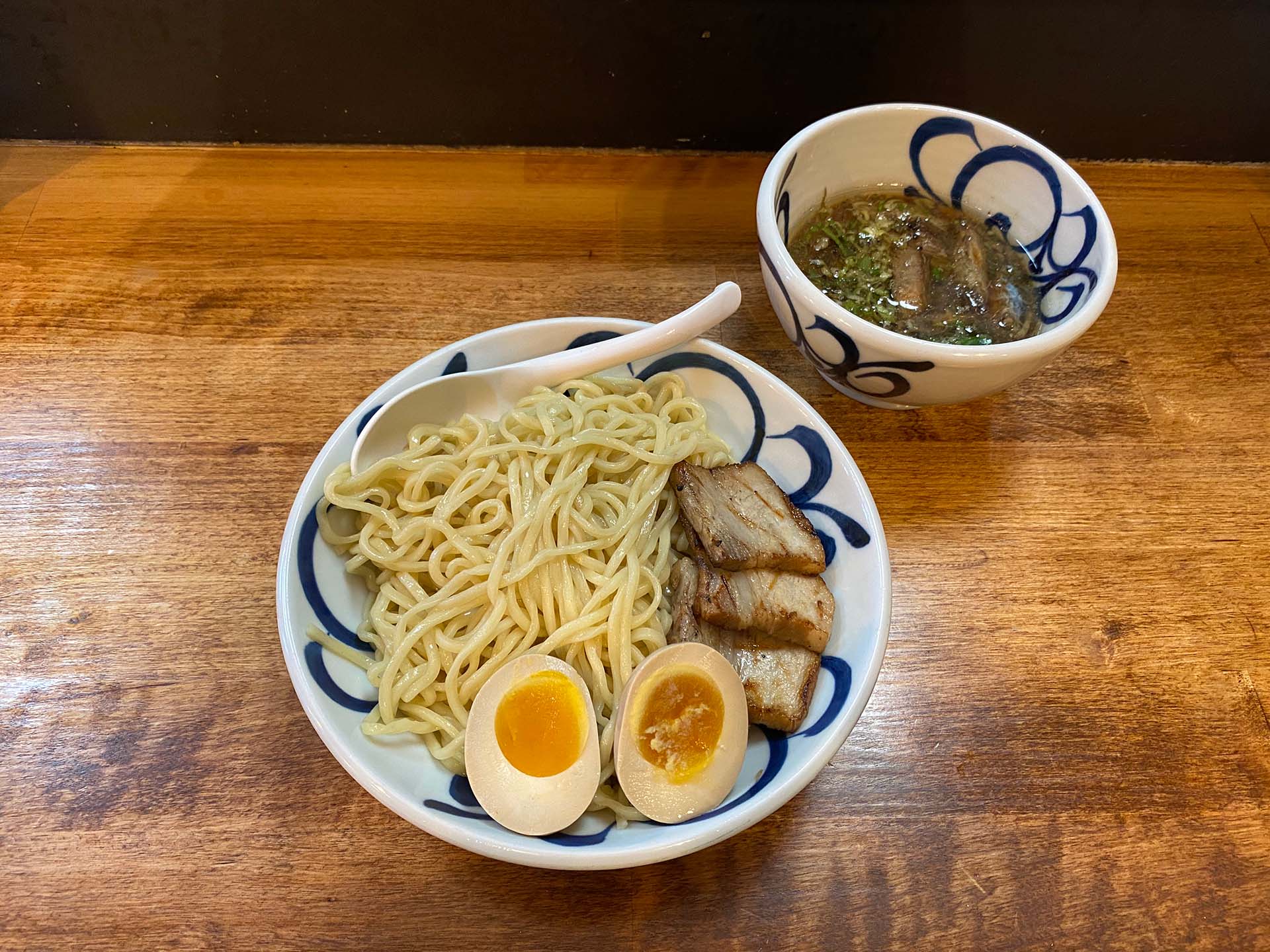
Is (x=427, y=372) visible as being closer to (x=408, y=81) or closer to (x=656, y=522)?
(x=656, y=522)

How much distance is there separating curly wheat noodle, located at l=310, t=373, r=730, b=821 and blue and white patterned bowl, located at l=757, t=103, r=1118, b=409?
34cm

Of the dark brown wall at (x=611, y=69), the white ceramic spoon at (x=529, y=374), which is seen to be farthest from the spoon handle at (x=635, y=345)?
the dark brown wall at (x=611, y=69)

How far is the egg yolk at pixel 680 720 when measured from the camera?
48.6 inches

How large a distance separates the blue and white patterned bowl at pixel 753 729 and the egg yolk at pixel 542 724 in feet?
0.33

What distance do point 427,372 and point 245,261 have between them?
2.73ft

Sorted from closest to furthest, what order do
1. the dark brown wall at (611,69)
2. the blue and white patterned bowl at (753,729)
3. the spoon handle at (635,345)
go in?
the blue and white patterned bowl at (753,729)
the spoon handle at (635,345)
the dark brown wall at (611,69)

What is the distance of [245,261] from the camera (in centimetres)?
204

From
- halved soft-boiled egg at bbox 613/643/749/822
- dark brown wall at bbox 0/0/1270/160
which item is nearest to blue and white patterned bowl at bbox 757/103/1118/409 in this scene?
dark brown wall at bbox 0/0/1270/160

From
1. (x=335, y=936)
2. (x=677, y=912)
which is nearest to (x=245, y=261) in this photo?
(x=335, y=936)

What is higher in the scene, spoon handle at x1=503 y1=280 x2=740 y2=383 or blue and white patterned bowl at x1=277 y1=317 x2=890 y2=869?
spoon handle at x1=503 y1=280 x2=740 y2=383

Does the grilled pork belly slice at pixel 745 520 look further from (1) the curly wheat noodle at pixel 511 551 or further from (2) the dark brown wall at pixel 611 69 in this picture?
(2) the dark brown wall at pixel 611 69

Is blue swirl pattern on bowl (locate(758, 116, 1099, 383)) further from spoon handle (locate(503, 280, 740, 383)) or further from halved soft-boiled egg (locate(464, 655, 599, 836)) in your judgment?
halved soft-boiled egg (locate(464, 655, 599, 836))

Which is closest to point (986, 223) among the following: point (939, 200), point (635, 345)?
point (939, 200)

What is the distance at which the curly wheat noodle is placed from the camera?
135 centimetres
